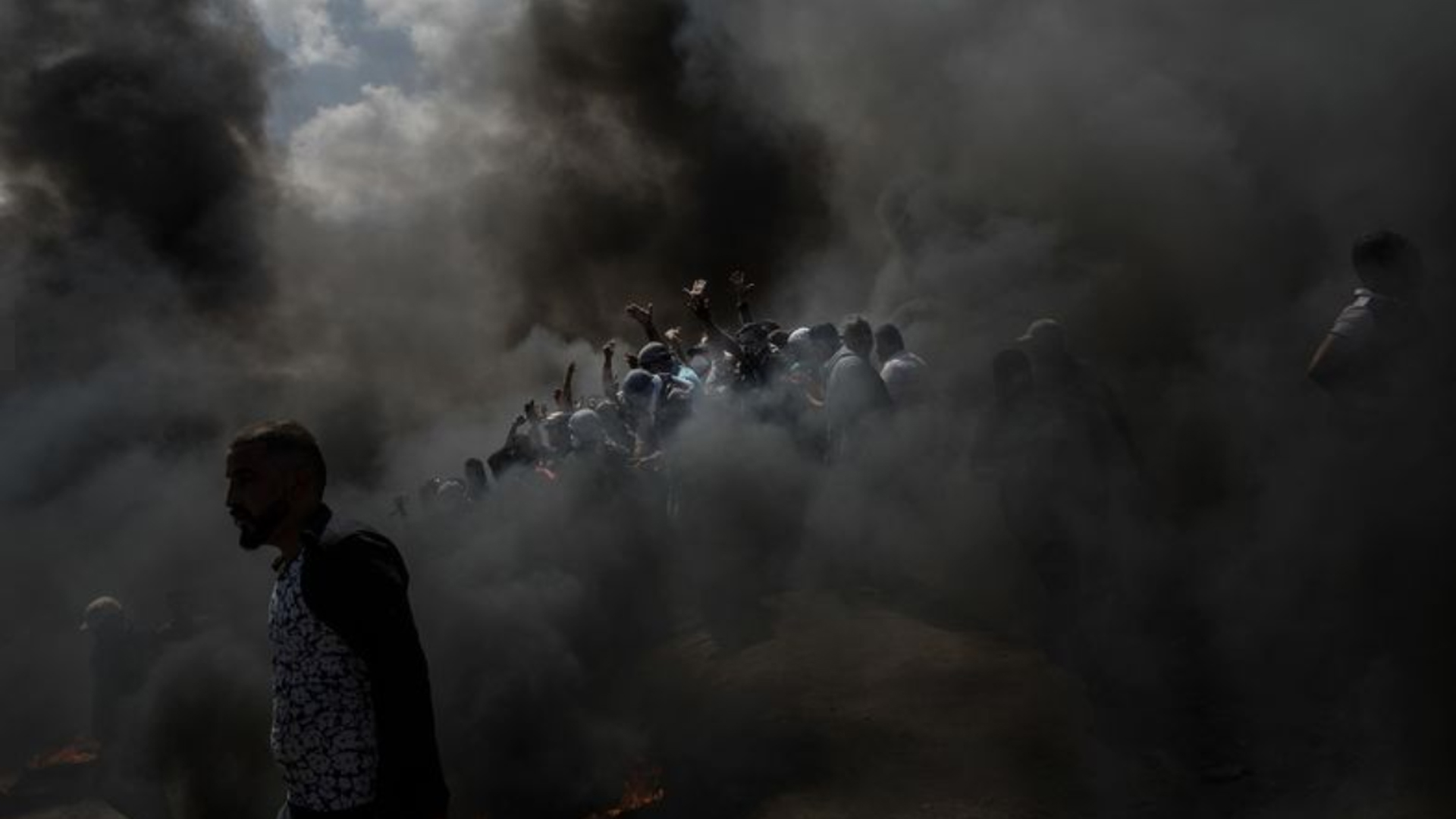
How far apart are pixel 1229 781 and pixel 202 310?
1636 centimetres

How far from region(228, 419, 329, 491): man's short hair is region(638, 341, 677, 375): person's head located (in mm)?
5546

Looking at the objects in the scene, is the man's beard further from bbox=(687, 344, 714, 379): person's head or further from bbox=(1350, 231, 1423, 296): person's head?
bbox=(687, 344, 714, 379): person's head

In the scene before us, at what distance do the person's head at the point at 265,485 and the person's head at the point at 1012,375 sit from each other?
12.1 feet

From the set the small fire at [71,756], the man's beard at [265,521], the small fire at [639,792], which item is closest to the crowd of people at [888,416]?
the man's beard at [265,521]

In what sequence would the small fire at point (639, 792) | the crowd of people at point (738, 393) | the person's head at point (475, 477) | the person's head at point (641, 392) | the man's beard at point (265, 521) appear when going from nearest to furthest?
the man's beard at point (265, 521) → the small fire at point (639, 792) → the crowd of people at point (738, 393) → the person's head at point (641, 392) → the person's head at point (475, 477)

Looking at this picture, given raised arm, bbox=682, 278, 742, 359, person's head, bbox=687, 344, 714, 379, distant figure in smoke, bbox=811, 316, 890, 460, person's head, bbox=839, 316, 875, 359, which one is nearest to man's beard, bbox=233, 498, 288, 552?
distant figure in smoke, bbox=811, 316, 890, 460

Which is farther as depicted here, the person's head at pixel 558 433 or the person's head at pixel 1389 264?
the person's head at pixel 558 433

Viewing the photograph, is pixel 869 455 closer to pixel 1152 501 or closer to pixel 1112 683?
pixel 1152 501

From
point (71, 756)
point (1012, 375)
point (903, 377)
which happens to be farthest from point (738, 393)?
point (71, 756)

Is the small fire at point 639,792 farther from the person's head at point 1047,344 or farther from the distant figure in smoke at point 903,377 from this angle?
the person's head at point 1047,344

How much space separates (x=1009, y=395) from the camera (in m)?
5.37

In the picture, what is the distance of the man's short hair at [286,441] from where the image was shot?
2.48m

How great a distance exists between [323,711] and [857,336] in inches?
182

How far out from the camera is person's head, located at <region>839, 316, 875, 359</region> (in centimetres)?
654
